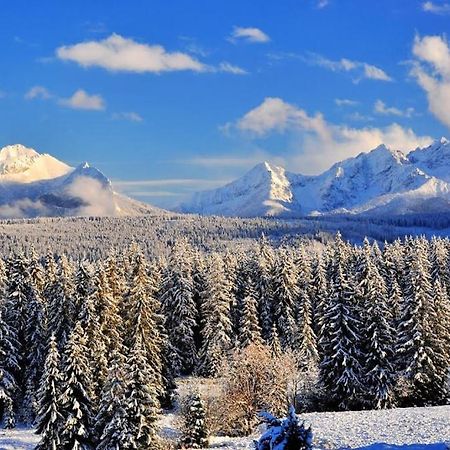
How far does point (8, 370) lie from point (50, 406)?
18.3 m

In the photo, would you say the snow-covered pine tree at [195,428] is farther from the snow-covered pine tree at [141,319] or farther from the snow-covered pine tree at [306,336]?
the snow-covered pine tree at [306,336]

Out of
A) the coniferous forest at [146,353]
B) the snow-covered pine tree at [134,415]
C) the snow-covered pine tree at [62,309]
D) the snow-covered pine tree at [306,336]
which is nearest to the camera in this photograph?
the snow-covered pine tree at [134,415]

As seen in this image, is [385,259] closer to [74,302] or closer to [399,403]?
[399,403]

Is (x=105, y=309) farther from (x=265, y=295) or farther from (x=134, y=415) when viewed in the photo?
(x=265, y=295)

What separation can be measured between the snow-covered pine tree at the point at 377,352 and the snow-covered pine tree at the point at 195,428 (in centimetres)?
1892

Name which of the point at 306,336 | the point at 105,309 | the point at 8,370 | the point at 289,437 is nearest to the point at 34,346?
the point at 8,370

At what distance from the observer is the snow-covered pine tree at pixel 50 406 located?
3709cm

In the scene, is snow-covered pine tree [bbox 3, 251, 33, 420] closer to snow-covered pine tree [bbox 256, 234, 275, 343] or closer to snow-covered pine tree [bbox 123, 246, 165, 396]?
snow-covered pine tree [bbox 123, 246, 165, 396]

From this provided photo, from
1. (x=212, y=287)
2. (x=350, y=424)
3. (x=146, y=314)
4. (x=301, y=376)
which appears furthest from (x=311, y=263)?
(x=350, y=424)

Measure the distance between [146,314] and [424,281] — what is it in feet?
81.6

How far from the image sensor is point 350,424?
38062mm

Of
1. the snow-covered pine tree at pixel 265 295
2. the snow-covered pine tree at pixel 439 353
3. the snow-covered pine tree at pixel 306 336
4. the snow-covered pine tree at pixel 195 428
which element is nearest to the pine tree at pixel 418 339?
the snow-covered pine tree at pixel 439 353

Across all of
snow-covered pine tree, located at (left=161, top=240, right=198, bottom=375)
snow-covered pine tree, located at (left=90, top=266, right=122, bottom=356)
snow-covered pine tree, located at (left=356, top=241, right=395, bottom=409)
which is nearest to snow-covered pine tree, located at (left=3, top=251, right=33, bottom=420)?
snow-covered pine tree, located at (left=90, top=266, right=122, bottom=356)

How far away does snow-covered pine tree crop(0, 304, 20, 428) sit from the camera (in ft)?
168
